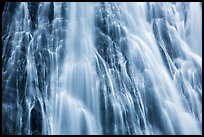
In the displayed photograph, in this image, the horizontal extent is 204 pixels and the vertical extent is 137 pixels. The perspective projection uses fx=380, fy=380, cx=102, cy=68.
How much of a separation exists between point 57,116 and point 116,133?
152 cm

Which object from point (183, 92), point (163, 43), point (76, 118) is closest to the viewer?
point (76, 118)

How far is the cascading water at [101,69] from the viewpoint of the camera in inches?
373

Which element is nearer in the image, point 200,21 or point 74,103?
point 74,103

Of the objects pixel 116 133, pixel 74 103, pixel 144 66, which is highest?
pixel 144 66

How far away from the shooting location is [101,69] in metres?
10.2

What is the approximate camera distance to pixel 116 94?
388 inches

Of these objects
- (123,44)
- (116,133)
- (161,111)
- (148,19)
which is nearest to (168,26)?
(148,19)

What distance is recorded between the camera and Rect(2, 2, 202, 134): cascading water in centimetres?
947

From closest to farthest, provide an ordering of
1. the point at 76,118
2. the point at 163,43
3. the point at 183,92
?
1. the point at 76,118
2. the point at 183,92
3. the point at 163,43

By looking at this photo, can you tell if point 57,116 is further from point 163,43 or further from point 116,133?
point 163,43

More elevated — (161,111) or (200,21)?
(200,21)

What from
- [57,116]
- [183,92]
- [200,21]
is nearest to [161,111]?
[183,92]

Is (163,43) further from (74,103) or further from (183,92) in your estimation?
(74,103)

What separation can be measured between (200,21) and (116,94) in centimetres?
386
